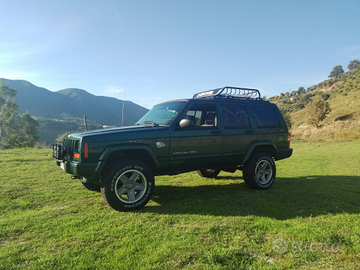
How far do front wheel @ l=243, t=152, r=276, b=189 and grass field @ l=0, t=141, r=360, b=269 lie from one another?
25 centimetres

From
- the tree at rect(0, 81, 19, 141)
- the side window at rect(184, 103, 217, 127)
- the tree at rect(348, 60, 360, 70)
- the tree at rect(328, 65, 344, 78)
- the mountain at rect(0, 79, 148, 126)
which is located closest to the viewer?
the side window at rect(184, 103, 217, 127)

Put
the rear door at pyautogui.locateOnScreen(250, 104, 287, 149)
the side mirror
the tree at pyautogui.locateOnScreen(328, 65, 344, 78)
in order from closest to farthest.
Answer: the side mirror
the rear door at pyautogui.locateOnScreen(250, 104, 287, 149)
the tree at pyautogui.locateOnScreen(328, 65, 344, 78)

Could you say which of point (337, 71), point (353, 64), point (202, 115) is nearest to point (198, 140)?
point (202, 115)

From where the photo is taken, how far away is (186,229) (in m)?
3.34

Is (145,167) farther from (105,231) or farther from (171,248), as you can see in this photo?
(171,248)

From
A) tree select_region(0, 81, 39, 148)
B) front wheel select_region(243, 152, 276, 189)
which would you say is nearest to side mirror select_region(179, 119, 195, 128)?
front wheel select_region(243, 152, 276, 189)

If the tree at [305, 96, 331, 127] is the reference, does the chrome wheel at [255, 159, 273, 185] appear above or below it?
below

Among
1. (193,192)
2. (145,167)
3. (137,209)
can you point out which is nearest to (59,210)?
(137,209)

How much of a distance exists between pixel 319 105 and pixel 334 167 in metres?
30.9

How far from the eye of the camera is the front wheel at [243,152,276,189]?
5.68 metres

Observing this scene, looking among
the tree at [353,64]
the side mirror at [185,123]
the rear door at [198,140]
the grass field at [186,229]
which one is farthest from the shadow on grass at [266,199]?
Result: the tree at [353,64]

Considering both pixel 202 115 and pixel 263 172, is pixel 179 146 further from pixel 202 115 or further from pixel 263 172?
pixel 263 172

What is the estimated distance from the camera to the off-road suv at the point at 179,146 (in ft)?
13.5

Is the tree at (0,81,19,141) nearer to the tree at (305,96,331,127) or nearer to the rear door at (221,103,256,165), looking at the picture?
the rear door at (221,103,256,165)
